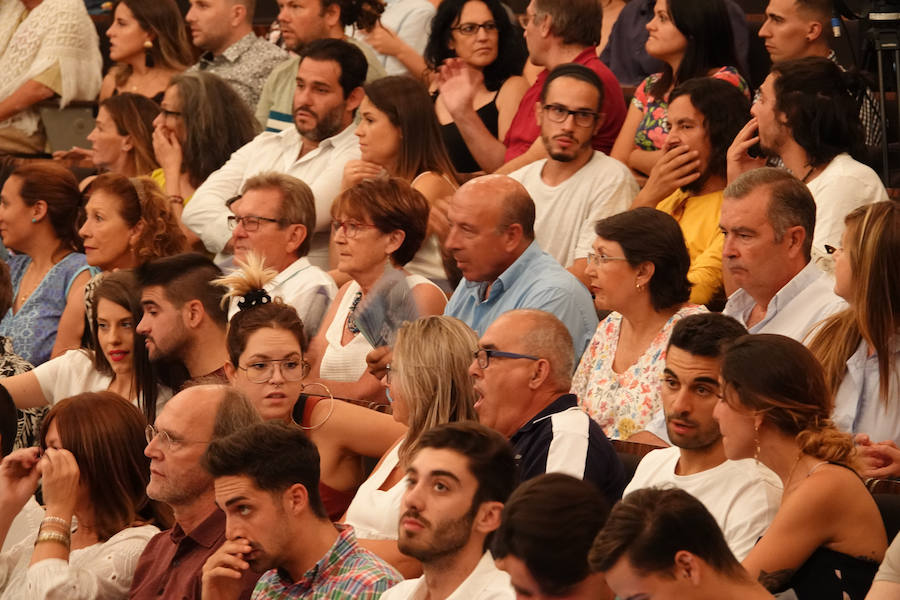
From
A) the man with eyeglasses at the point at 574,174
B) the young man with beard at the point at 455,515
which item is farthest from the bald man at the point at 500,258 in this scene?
the young man with beard at the point at 455,515

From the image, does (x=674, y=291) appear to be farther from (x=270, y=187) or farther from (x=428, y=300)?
(x=270, y=187)

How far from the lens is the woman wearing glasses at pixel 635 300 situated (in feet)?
13.1

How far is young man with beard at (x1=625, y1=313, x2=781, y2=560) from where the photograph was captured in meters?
3.12

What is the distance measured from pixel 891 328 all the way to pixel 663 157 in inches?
56.0

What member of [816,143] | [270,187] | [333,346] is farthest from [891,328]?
[270,187]

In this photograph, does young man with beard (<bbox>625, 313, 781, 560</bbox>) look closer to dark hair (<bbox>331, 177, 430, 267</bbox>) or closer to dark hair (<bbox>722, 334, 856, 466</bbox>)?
dark hair (<bbox>722, 334, 856, 466</bbox>)

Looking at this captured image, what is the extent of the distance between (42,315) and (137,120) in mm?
1171

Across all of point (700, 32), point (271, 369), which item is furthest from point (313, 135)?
point (271, 369)

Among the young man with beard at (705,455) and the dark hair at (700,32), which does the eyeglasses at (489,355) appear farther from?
the dark hair at (700,32)

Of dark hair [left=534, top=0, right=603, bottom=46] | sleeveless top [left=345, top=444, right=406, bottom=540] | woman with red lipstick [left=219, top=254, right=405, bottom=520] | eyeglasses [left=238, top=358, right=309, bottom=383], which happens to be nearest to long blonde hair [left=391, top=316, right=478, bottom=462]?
sleeveless top [left=345, top=444, right=406, bottom=540]

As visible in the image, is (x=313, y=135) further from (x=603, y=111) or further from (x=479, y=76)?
(x=603, y=111)

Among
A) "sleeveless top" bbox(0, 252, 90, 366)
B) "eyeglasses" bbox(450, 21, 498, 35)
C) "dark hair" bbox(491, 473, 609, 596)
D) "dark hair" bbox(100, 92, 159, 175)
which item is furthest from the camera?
"dark hair" bbox(100, 92, 159, 175)

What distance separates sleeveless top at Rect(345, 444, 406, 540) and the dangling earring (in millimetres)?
3838

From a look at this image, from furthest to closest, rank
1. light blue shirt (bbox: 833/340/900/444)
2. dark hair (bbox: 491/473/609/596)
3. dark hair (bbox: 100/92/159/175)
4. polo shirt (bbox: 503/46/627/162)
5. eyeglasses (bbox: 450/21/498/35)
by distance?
dark hair (bbox: 100/92/159/175)
eyeglasses (bbox: 450/21/498/35)
polo shirt (bbox: 503/46/627/162)
light blue shirt (bbox: 833/340/900/444)
dark hair (bbox: 491/473/609/596)
